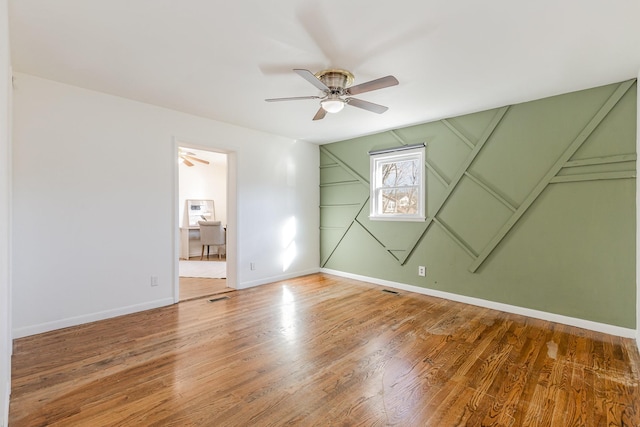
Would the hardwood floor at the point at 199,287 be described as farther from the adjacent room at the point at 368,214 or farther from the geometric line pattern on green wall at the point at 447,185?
the geometric line pattern on green wall at the point at 447,185

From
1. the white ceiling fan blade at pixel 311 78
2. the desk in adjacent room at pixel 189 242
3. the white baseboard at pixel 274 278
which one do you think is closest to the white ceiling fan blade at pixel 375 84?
the white ceiling fan blade at pixel 311 78

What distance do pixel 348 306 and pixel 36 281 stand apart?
313cm

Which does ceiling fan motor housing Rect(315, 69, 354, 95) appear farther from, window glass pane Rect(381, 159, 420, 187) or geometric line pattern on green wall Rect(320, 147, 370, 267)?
geometric line pattern on green wall Rect(320, 147, 370, 267)

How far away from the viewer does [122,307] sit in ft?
10.9

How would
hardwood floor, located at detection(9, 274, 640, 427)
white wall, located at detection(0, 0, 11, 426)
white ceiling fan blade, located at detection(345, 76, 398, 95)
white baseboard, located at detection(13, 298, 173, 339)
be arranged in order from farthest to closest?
white baseboard, located at detection(13, 298, 173, 339) → white ceiling fan blade, located at detection(345, 76, 398, 95) → hardwood floor, located at detection(9, 274, 640, 427) → white wall, located at detection(0, 0, 11, 426)

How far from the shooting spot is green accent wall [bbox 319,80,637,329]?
2865 millimetres

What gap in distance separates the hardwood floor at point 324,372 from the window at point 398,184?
63.2 inches

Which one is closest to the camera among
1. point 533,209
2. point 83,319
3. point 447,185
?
point 83,319

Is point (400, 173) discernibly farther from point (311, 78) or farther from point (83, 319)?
point (83, 319)

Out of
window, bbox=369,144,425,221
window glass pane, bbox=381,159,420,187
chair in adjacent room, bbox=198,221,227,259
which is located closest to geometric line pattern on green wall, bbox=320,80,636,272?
window, bbox=369,144,425,221

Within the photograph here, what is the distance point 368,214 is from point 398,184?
0.67 meters

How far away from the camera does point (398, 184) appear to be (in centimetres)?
460

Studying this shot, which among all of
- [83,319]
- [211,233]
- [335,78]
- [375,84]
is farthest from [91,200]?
[211,233]

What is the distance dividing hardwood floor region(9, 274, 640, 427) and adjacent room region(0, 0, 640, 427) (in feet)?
0.07
